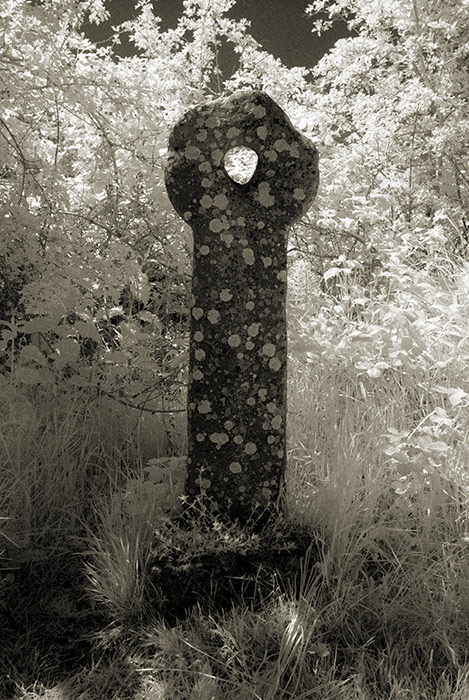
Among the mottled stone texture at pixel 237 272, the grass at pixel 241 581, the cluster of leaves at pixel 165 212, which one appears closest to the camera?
the grass at pixel 241 581

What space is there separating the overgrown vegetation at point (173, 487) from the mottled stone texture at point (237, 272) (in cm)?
27

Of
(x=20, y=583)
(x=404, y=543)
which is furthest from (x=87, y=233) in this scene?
(x=404, y=543)

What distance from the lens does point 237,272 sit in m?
2.12

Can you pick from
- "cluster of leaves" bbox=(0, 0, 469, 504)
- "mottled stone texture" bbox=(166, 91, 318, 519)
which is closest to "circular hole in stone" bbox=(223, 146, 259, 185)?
"mottled stone texture" bbox=(166, 91, 318, 519)

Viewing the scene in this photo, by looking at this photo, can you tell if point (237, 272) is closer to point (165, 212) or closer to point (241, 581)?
point (241, 581)

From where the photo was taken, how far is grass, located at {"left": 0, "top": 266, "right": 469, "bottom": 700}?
182 centimetres

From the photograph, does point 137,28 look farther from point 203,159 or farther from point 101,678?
point 101,678

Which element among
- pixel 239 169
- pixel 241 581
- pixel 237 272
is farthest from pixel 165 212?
pixel 241 581

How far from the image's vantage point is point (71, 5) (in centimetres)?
332

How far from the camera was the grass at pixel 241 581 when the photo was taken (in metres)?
1.82

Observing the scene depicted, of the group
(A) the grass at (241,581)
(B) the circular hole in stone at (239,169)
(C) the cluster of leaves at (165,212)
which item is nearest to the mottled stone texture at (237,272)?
(B) the circular hole in stone at (239,169)

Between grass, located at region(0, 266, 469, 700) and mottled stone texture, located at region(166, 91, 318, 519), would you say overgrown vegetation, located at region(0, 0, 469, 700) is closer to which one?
grass, located at region(0, 266, 469, 700)

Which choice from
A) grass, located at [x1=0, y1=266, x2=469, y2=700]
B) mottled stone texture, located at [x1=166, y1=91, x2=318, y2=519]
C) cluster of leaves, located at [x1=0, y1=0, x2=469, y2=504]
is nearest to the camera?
grass, located at [x1=0, y1=266, x2=469, y2=700]

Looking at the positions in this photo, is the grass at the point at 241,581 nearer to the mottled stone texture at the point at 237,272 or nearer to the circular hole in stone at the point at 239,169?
the mottled stone texture at the point at 237,272
